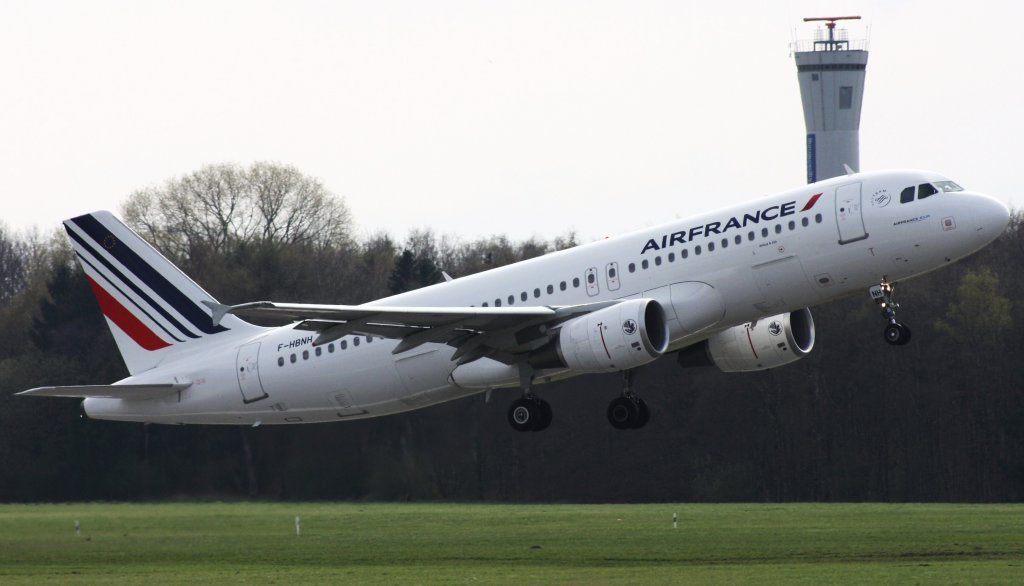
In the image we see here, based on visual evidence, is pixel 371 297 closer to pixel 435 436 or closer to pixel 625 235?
pixel 435 436

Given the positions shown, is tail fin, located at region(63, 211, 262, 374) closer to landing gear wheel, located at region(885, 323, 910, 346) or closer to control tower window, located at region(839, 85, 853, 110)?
landing gear wheel, located at region(885, 323, 910, 346)

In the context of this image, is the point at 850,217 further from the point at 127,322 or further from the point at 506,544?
the point at 127,322

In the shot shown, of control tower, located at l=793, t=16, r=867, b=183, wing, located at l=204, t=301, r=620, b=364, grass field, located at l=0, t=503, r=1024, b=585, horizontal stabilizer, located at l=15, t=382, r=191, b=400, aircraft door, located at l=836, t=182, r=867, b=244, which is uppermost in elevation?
control tower, located at l=793, t=16, r=867, b=183

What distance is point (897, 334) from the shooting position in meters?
36.8

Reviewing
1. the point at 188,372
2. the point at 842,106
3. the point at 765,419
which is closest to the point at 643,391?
the point at 765,419

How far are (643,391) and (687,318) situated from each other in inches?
1225

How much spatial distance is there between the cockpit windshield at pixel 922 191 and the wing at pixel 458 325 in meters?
6.84

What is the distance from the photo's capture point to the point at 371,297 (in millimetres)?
75000

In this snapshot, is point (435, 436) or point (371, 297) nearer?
point (435, 436)

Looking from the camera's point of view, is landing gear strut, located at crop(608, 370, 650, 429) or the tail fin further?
the tail fin

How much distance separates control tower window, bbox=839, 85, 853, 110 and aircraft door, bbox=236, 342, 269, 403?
94.7m

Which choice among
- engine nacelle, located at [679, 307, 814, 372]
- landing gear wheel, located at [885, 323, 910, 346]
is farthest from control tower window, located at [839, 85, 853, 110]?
landing gear wheel, located at [885, 323, 910, 346]

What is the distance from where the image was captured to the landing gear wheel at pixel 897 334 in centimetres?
3662

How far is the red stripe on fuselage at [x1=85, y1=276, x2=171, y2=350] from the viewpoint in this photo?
44.1 metres
